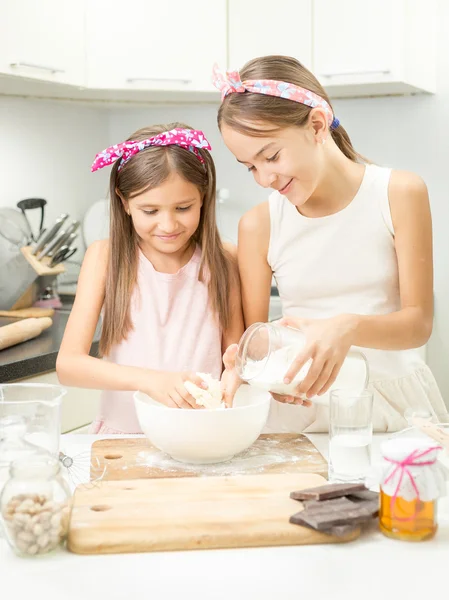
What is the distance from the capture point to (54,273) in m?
2.62

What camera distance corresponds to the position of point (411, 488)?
3.16 ft

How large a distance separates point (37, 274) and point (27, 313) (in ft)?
0.41

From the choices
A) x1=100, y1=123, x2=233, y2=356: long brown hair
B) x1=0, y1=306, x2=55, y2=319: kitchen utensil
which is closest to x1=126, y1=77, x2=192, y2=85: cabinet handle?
x1=0, y1=306, x2=55, y2=319: kitchen utensil

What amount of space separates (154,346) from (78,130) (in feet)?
5.38

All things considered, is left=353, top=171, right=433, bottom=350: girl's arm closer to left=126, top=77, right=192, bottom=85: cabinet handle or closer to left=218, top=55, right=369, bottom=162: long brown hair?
left=218, top=55, right=369, bottom=162: long brown hair

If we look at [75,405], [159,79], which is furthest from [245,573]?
[159,79]

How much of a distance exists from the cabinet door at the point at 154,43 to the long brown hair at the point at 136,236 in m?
1.02

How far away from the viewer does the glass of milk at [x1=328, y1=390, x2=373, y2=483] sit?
3.81 feet

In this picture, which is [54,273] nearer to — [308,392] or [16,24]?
Answer: [16,24]

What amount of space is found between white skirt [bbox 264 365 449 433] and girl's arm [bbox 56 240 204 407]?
307mm

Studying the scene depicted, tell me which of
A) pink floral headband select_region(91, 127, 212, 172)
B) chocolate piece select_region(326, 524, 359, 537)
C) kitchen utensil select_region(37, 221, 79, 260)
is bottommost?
chocolate piece select_region(326, 524, 359, 537)

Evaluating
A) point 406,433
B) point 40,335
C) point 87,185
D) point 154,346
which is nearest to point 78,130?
point 87,185

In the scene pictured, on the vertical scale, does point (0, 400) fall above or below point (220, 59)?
below

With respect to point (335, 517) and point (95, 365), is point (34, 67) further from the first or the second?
point (335, 517)
